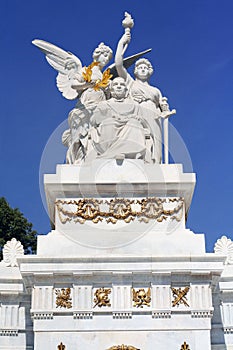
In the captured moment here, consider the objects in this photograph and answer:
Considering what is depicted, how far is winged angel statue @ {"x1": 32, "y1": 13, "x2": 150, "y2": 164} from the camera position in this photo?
17031 mm

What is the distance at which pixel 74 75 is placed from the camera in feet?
58.9

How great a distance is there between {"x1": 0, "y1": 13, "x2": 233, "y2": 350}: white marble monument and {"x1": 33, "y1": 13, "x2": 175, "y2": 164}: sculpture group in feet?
0.10

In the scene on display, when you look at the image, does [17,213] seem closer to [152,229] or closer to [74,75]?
[74,75]

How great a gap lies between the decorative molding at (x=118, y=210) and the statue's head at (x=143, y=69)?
13.0 ft

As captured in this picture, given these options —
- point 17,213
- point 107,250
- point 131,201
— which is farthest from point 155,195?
point 17,213

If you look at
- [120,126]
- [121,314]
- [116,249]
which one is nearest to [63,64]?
[120,126]

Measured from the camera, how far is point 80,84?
17016mm

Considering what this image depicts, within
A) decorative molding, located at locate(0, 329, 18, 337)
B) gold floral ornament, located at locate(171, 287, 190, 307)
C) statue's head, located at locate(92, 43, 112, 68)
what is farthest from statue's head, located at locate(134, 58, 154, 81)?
decorative molding, located at locate(0, 329, 18, 337)

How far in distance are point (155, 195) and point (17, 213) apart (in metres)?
18.4

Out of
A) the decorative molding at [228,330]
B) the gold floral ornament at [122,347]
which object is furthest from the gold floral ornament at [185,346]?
the decorative molding at [228,330]

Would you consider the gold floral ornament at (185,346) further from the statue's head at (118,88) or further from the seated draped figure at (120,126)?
the statue's head at (118,88)

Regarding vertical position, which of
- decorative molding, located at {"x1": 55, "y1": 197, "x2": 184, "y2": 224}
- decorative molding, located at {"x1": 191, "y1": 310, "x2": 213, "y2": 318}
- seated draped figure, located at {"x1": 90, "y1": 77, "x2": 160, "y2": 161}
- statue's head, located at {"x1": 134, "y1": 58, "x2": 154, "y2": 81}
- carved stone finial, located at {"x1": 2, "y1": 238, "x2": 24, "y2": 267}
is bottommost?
decorative molding, located at {"x1": 191, "y1": 310, "x2": 213, "y2": 318}

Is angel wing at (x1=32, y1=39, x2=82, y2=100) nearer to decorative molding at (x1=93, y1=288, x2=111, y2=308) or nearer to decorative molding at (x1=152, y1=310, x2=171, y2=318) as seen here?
decorative molding at (x1=93, y1=288, x2=111, y2=308)

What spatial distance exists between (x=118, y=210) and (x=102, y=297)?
2089 millimetres
